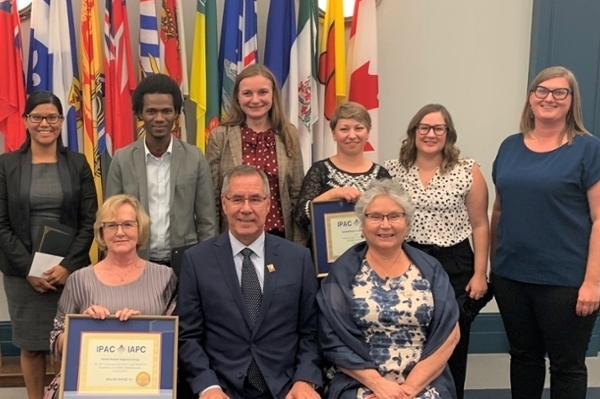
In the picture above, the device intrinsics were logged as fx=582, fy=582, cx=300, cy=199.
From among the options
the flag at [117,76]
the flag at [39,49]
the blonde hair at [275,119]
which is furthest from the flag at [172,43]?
the blonde hair at [275,119]

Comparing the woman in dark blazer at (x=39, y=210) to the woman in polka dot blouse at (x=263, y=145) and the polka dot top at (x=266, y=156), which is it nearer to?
the woman in polka dot blouse at (x=263, y=145)

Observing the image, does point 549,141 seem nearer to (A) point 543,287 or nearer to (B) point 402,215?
(A) point 543,287

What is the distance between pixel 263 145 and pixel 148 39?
1.24 metres

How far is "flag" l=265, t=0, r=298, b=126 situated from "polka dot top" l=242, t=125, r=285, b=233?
0.85 m

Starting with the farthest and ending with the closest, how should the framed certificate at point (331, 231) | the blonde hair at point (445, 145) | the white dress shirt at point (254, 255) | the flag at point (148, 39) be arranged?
1. the flag at point (148, 39)
2. the blonde hair at point (445, 145)
3. the framed certificate at point (331, 231)
4. the white dress shirt at point (254, 255)

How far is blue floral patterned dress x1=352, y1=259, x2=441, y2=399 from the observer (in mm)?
2180

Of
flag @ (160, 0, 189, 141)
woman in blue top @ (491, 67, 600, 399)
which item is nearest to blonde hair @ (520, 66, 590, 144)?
woman in blue top @ (491, 67, 600, 399)

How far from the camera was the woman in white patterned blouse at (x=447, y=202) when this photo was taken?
2.70m

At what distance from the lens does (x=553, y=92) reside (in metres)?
2.47

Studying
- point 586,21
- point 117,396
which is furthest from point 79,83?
point 586,21

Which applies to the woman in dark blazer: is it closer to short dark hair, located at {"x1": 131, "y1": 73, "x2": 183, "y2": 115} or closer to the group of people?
the group of people

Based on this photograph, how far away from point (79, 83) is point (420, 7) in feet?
7.47

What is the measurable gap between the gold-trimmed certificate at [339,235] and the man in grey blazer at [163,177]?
541 mm

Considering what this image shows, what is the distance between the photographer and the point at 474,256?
279 cm
